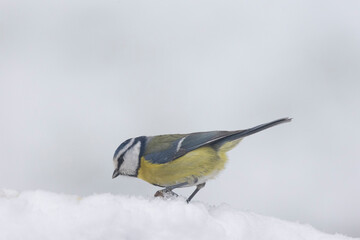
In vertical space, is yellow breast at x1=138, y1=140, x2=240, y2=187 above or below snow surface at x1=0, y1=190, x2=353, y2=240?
below

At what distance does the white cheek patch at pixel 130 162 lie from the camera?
253 centimetres

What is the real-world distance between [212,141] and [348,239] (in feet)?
3.09

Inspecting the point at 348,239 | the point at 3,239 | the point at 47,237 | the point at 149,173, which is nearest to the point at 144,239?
the point at 47,237

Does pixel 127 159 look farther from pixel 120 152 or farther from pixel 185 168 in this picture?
pixel 185 168

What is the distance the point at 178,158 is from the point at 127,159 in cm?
25

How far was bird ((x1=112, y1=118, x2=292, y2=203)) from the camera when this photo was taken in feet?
7.95

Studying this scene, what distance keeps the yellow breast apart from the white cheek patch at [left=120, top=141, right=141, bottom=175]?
3 centimetres

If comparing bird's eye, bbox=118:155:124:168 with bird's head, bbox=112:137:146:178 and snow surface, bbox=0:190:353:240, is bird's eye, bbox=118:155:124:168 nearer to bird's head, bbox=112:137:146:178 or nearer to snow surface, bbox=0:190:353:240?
bird's head, bbox=112:137:146:178

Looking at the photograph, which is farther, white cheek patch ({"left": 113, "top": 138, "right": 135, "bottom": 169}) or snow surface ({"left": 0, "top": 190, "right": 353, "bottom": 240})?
white cheek patch ({"left": 113, "top": 138, "right": 135, "bottom": 169})

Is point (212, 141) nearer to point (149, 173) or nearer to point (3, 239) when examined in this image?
point (149, 173)

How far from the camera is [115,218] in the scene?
1307 mm

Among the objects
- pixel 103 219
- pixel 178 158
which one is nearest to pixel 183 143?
pixel 178 158

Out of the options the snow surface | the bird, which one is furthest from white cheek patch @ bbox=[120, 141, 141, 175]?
the snow surface

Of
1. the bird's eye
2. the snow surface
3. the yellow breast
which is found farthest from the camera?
the bird's eye
